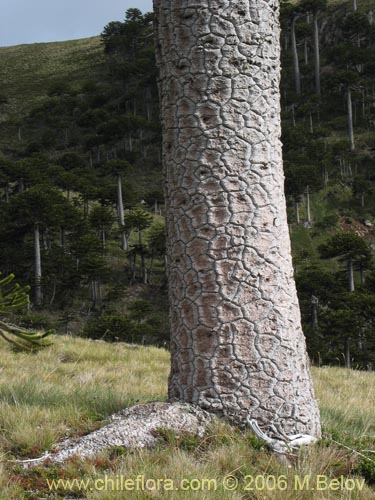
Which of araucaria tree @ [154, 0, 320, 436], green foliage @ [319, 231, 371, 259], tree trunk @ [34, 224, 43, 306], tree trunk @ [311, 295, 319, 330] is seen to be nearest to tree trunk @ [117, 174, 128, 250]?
tree trunk @ [34, 224, 43, 306]

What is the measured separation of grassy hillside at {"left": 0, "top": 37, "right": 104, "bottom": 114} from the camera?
75.1 m

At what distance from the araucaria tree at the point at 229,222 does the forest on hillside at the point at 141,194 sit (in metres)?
8.16

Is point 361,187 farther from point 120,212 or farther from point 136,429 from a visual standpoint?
point 136,429

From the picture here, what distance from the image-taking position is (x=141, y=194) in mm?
45750

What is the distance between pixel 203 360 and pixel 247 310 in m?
0.38

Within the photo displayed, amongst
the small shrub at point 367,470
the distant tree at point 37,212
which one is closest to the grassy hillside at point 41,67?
the distant tree at point 37,212

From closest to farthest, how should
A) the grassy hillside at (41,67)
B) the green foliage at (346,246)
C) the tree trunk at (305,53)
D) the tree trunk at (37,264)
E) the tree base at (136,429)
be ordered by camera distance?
the tree base at (136,429) < the green foliage at (346,246) < the tree trunk at (37,264) < the tree trunk at (305,53) < the grassy hillside at (41,67)

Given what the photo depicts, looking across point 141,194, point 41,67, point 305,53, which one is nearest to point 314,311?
point 141,194

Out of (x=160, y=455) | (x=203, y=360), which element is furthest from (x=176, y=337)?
(x=160, y=455)

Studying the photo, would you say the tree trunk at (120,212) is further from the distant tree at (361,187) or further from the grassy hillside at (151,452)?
the grassy hillside at (151,452)

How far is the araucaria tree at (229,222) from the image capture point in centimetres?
287

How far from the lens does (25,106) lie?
235 ft

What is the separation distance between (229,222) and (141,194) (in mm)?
43265

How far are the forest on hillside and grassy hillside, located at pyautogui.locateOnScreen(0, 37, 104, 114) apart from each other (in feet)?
2.58
